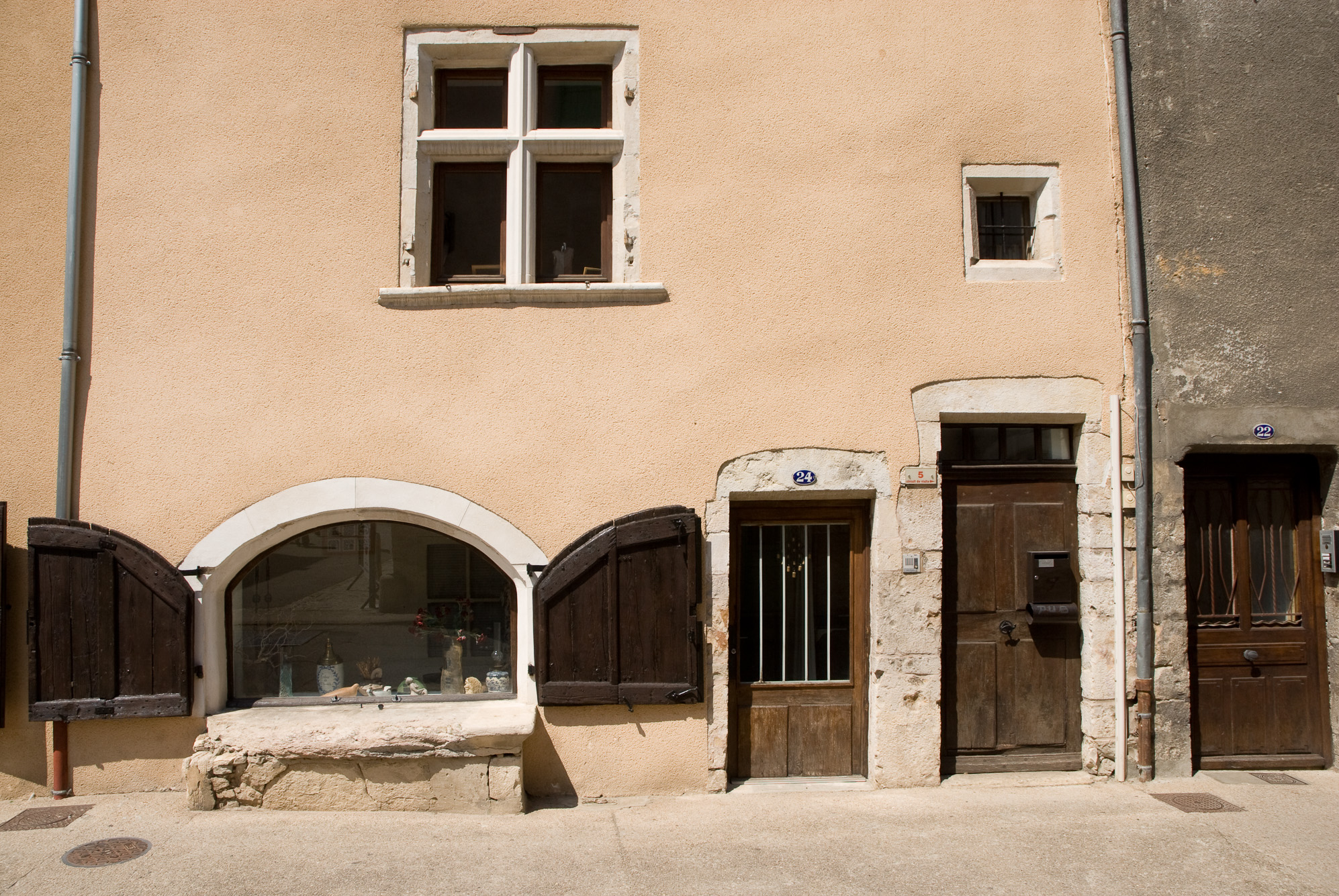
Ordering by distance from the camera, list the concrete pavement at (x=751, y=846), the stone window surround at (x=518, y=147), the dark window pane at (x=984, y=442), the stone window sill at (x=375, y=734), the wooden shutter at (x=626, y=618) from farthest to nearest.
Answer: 1. the dark window pane at (x=984, y=442)
2. the stone window surround at (x=518, y=147)
3. the wooden shutter at (x=626, y=618)
4. the stone window sill at (x=375, y=734)
5. the concrete pavement at (x=751, y=846)

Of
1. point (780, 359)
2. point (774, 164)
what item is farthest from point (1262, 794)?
point (774, 164)

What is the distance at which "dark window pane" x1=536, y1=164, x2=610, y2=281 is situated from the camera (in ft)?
16.3

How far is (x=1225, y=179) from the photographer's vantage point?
489 centimetres

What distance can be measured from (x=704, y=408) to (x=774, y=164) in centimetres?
144

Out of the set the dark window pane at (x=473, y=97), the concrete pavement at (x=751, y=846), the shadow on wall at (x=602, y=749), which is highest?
the dark window pane at (x=473, y=97)

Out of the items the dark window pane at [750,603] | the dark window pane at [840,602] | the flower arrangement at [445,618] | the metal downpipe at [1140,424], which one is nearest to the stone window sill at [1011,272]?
the metal downpipe at [1140,424]

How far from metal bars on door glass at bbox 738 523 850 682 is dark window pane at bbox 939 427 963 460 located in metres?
0.72

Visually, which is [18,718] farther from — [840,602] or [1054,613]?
[1054,613]

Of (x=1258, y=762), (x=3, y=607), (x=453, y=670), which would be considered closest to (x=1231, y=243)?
(x=1258, y=762)

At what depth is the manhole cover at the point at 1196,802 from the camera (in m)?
4.38

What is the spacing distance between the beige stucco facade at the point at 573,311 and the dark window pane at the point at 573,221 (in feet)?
1.10

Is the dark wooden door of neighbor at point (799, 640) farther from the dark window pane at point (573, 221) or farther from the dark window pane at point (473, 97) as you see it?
the dark window pane at point (473, 97)

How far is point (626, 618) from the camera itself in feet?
14.9

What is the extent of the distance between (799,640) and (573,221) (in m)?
2.77
